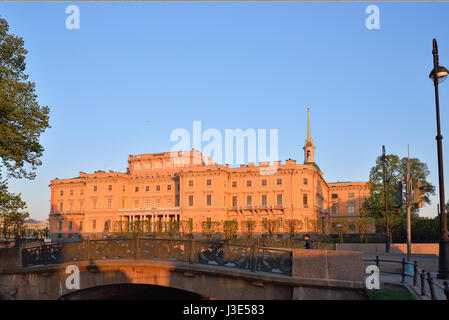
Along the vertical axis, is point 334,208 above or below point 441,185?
below

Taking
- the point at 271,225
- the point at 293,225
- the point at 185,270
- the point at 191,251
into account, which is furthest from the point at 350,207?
the point at 185,270

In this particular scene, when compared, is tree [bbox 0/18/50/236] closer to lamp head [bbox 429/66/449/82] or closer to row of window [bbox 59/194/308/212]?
lamp head [bbox 429/66/449/82]

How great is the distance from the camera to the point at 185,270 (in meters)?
13.2

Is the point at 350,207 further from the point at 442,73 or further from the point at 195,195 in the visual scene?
the point at 442,73

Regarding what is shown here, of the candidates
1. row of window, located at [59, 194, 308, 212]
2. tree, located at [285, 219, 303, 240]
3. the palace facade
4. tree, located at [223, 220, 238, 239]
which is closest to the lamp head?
tree, located at [285, 219, 303, 240]

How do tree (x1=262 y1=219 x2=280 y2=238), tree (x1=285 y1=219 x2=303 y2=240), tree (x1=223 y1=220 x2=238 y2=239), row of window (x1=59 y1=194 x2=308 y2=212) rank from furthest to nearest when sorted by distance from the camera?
row of window (x1=59 y1=194 x2=308 y2=212)
tree (x1=262 y1=219 x2=280 y2=238)
tree (x1=223 y1=220 x2=238 y2=239)
tree (x1=285 y1=219 x2=303 y2=240)

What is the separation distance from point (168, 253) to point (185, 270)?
135cm

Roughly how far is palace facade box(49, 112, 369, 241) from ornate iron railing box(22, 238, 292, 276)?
54275 mm

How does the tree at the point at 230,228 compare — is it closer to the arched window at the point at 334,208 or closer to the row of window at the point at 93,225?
the row of window at the point at 93,225

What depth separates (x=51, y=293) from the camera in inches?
591

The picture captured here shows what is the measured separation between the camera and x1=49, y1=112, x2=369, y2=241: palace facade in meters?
75.8

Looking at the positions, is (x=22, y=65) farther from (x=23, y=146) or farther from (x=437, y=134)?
(x=437, y=134)

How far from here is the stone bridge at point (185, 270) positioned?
36.2 feet
